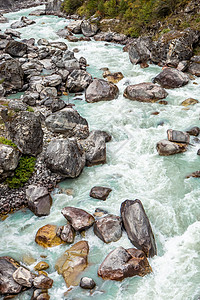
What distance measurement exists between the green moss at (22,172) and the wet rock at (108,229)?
466 centimetres

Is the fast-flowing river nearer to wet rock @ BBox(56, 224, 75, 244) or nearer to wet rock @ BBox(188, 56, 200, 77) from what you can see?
wet rock @ BBox(56, 224, 75, 244)

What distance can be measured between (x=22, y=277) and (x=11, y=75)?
16553 millimetres

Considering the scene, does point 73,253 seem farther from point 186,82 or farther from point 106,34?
point 106,34

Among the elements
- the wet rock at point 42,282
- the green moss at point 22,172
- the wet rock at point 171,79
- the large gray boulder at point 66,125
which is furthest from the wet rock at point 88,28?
the wet rock at point 42,282

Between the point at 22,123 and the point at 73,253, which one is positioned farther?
the point at 22,123

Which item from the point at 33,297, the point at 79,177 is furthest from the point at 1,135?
the point at 33,297

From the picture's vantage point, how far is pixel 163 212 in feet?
35.2

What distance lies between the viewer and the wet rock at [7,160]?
11.7 meters

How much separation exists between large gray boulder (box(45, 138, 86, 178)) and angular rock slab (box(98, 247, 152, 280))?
5089 mm

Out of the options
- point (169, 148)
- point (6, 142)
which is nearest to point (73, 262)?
point (6, 142)

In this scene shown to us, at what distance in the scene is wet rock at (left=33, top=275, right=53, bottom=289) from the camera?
8125mm

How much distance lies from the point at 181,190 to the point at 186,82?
12612 millimetres

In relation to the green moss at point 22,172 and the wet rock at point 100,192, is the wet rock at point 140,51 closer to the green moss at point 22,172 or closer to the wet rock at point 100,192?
the green moss at point 22,172

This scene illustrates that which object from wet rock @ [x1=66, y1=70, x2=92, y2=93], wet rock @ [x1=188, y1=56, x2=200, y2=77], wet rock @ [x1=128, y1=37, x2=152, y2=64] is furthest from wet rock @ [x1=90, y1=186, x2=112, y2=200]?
wet rock @ [x1=128, y1=37, x2=152, y2=64]
